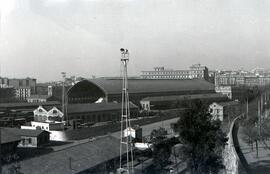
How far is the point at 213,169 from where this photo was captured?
9.89 m

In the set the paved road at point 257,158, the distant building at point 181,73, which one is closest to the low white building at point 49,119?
the paved road at point 257,158

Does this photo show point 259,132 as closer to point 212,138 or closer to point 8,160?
point 212,138

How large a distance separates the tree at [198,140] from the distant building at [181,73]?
48038 millimetres

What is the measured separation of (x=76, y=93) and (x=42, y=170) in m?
21.6

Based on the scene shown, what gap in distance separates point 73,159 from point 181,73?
175ft

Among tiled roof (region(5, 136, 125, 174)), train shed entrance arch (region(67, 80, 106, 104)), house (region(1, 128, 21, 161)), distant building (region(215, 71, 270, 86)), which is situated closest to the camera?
tiled roof (region(5, 136, 125, 174))

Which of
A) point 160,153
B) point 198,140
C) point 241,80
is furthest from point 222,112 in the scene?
point 241,80

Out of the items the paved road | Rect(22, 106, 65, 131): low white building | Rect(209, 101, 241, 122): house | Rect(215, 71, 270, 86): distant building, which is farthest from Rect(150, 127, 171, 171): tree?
Rect(215, 71, 270, 86): distant building

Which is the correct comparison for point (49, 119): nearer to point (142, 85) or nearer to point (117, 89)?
point (117, 89)

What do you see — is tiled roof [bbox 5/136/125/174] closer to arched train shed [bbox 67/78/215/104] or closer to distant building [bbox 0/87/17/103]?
arched train shed [bbox 67/78/215/104]

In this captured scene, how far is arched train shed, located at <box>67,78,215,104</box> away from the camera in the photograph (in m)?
28.2

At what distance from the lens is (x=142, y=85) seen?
3278 centimetres

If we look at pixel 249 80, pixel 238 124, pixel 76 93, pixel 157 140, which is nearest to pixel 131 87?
pixel 76 93

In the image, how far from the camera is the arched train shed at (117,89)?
92.6 feet
